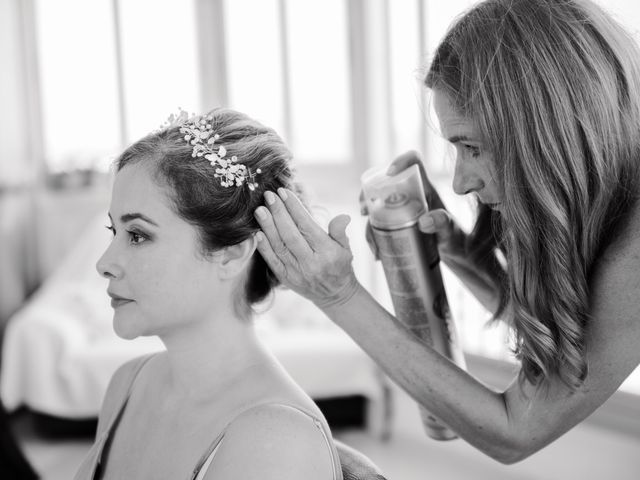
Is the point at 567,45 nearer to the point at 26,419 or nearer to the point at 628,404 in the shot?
the point at 628,404

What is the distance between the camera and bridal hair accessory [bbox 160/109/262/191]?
4.21 feet

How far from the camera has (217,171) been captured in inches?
50.2

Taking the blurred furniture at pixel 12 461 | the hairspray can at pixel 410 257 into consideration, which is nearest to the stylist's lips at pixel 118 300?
the hairspray can at pixel 410 257

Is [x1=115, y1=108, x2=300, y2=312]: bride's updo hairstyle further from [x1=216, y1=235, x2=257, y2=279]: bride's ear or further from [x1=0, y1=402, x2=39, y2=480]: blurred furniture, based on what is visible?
[x1=0, y1=402, x2=39, y2=480]: blurred furniture

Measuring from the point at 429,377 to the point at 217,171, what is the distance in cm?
50

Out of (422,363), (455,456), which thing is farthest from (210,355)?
(455,456)

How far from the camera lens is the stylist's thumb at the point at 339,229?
4.26ft

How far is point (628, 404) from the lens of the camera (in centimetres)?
275

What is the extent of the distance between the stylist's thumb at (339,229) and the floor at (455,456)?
196cm

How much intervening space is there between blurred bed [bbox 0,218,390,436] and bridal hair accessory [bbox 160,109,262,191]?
2147 millimetres

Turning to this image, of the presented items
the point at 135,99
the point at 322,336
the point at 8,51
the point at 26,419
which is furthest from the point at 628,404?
the point at 8,51

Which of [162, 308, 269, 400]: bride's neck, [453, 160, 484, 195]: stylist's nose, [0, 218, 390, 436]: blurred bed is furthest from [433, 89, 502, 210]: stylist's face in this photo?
[0, 218, 390, 436]: blurred bed

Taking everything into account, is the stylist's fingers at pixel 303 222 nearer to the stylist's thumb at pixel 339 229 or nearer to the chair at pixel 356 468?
the stylist's thumb at pixel 339 229

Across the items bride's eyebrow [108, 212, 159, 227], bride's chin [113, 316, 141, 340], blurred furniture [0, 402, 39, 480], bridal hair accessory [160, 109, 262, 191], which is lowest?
blurred furniture [0, 402, 39, 480]
